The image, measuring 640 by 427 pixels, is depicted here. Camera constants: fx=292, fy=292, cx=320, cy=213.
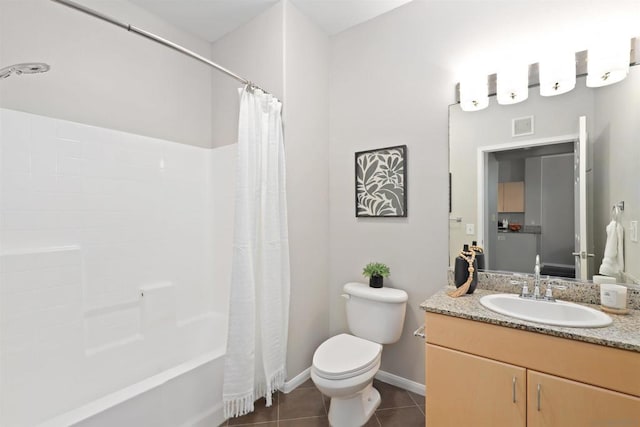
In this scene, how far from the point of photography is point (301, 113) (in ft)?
7.05

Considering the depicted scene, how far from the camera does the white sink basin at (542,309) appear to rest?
4.24ft

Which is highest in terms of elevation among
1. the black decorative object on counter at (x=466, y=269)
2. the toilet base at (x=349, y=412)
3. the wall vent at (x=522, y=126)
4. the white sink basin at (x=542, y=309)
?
the wall vent at (x=522, y=126)

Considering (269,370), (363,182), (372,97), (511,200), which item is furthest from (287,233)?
(511,200)

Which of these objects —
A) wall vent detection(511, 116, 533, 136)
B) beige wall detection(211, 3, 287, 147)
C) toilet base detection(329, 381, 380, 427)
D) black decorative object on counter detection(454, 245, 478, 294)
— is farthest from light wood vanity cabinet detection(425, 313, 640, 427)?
beige wall detection(211, 3, 287, 147)

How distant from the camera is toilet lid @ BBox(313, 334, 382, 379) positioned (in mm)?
1562

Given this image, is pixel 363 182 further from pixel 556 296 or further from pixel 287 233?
pixel 556 296

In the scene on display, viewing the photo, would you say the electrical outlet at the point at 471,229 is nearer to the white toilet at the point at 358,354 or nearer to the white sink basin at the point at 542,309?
the white sink basin at the point at 542,309

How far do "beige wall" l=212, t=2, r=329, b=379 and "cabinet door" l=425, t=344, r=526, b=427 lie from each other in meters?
1.00

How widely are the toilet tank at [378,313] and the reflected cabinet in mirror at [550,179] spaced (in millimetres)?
479

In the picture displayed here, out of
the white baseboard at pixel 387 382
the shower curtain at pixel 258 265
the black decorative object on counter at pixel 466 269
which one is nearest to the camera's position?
the black decorative object on counter at pixel 466 269

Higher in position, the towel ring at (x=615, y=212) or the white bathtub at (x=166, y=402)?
the towel ring at (x=615, y=212)

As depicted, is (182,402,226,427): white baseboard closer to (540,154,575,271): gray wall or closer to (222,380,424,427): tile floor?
(222,380,424,427): tile floor

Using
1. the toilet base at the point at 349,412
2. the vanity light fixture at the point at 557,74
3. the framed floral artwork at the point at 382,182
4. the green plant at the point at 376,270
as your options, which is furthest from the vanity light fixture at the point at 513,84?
the toilet base at the point at 349,412

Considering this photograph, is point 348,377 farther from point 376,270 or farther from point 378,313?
point 376,270
